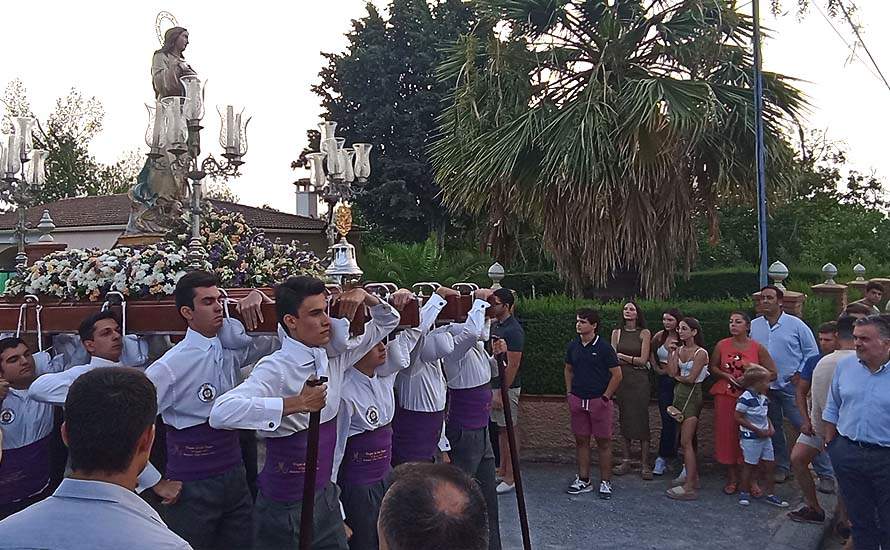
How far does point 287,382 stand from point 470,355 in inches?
95.9

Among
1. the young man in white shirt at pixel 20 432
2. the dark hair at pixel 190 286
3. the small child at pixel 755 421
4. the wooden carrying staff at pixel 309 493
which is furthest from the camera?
the small child at pixel 755 421

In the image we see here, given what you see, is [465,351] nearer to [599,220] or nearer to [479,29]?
[599,220]

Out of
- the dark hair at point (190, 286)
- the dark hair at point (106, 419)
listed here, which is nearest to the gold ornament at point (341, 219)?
the dark hair at point (190, 286)

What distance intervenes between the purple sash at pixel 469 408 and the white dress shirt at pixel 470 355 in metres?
0.06

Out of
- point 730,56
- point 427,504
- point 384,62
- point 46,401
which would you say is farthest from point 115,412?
point 384,62

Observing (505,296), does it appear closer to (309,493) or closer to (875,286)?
(875,286)

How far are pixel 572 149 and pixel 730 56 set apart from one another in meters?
3.05

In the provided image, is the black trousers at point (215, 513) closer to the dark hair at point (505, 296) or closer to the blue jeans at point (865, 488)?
the blue jeans at point (865, 488)

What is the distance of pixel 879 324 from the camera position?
191 inches

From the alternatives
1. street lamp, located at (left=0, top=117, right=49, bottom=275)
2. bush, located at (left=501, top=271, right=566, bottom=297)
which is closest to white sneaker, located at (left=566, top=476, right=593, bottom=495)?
street lamp, located at (left=0, top=117, right=49, bottom=275)

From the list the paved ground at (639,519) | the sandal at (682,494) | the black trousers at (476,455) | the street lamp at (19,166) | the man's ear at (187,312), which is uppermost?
the street lamp at (19,166)

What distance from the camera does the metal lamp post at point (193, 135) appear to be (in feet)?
16.2

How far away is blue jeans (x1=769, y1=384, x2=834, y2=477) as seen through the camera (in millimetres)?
7125

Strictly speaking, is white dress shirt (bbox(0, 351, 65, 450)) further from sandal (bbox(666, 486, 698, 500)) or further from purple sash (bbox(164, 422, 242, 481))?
sandal (bbox(666, 486, 698, 500))
